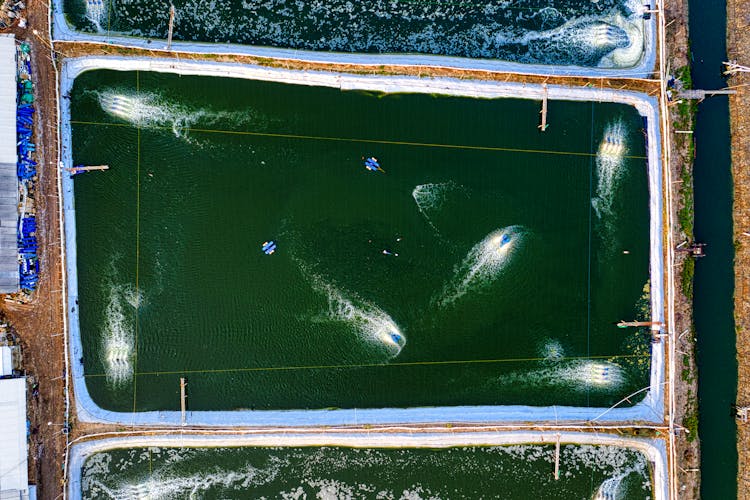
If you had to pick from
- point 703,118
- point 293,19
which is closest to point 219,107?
point 293,19

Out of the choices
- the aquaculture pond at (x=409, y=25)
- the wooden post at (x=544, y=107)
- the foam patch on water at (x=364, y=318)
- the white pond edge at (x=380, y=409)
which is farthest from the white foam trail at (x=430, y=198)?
the aquaculture pond at (x=409, y=25)

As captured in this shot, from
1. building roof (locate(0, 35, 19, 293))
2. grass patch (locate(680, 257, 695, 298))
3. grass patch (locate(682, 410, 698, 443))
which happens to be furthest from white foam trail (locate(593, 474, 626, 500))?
building roof (locate(0, 35, 19, 293))

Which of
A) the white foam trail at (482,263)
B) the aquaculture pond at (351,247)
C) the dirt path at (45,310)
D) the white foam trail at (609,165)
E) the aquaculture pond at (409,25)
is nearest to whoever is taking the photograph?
the dirt path at (45,310)

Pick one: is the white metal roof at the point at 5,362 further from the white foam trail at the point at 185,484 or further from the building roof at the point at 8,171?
the white foam trail at the point at 185,484

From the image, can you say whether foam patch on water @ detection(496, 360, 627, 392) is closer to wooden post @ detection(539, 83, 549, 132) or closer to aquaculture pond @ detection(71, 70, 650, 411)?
aquaculture pond @ detection(71, 70, 650, 411)

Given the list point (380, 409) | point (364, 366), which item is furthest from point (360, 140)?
point (380, 409)

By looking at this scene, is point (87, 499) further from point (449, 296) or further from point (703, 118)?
point (703, 118)

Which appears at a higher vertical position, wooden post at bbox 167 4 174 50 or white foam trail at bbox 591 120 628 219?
wooden post at bbox 167 4 174 50
